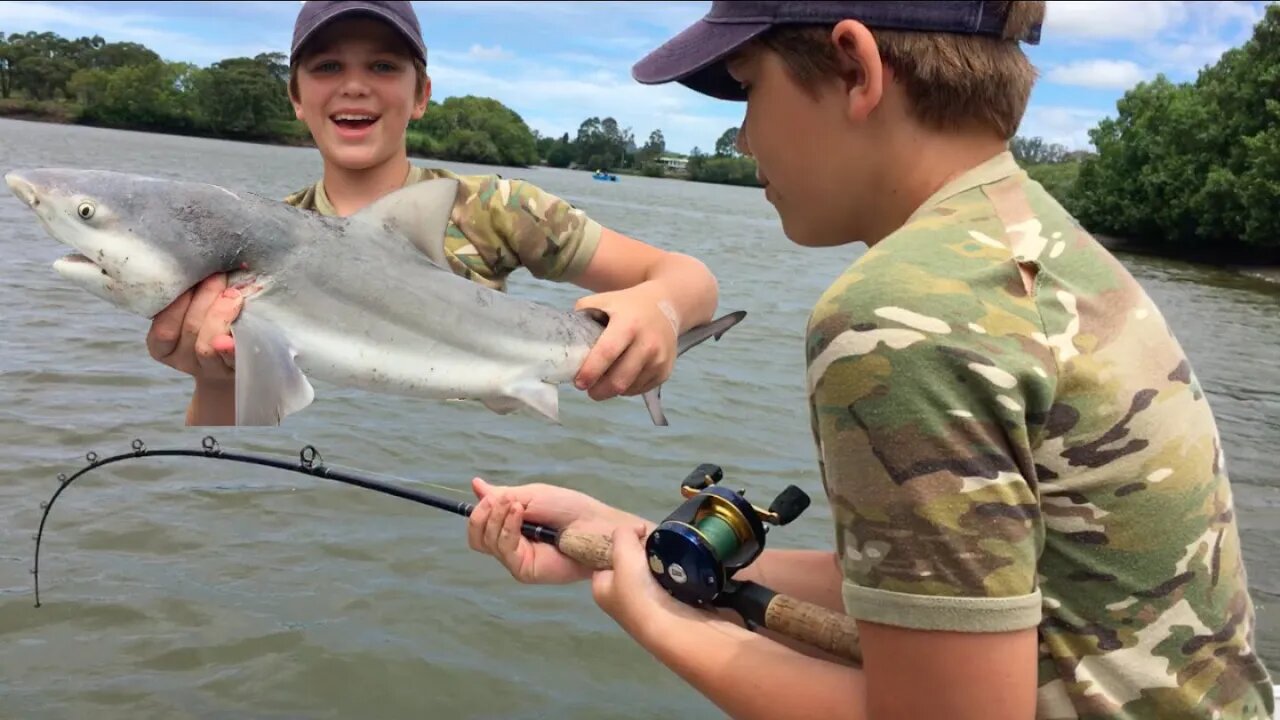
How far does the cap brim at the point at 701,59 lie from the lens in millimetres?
1886

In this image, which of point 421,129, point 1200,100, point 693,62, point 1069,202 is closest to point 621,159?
point 421,129

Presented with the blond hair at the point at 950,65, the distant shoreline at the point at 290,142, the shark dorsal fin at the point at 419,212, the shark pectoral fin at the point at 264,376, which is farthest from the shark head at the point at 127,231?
the distant shoreline at the point at 290,142

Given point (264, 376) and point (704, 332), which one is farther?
point (704, 332)

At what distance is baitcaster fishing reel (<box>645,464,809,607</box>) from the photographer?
2.21 metres

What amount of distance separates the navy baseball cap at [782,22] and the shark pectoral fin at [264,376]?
52.5 inches

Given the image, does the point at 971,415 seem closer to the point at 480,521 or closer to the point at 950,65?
the point at 950,65

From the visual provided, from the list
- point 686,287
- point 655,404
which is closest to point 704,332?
point 686,287

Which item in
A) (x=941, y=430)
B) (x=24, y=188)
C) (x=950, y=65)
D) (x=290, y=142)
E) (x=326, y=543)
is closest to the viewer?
(x=941, y=430)

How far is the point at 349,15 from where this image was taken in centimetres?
323

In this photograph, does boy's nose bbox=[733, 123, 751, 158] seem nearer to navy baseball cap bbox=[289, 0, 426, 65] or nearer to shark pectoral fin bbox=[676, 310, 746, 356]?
shark pectoral fin bbox=[676, 310, 746, 356]

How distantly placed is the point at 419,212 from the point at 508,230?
1.68ft

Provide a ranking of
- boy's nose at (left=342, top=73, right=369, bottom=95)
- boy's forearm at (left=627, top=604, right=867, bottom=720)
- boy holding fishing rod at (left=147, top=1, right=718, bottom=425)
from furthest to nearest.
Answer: boy's nose at (left=342, top=73, right=369, bottom=95) < boy holding fishing rod at (left=147, top=1, right=718, bottom=425) < boy's forearm at (left=627, top=604, right=867, bottom=720)

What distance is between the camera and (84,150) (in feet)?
132

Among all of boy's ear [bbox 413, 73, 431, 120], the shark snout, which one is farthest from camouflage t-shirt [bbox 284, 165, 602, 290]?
the shark snout
